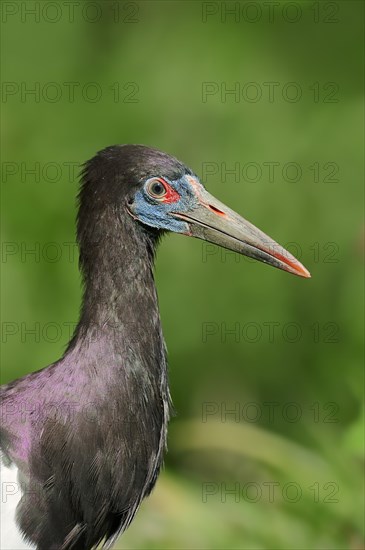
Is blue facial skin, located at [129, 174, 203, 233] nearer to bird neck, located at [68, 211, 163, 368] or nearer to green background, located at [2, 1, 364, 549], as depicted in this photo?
bird neck, located at [68, 211, 163, 368]

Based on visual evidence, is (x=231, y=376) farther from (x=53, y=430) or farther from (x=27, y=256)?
(x=53, y=430)

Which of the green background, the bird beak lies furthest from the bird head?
the green background

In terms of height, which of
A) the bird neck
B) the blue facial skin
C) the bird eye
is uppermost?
the bird eye

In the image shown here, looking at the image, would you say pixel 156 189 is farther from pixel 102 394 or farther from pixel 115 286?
pixel 102 394

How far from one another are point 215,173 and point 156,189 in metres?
2.76

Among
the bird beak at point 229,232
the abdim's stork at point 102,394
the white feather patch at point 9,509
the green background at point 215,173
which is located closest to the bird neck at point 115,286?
the abdim's stork at point 102,394

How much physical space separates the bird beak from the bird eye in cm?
11

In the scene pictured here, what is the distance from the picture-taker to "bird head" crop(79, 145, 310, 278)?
12.0 ft

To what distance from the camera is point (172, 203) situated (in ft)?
12.3

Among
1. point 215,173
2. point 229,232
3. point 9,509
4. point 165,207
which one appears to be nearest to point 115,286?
point 165,207

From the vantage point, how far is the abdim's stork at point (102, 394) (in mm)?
3559

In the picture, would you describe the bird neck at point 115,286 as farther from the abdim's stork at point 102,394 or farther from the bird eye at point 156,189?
the bird eye at point 156,189

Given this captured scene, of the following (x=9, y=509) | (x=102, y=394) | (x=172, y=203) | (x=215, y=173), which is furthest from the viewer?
(x=215, y=173)

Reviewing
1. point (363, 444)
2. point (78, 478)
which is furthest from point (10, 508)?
point (363, 444)
